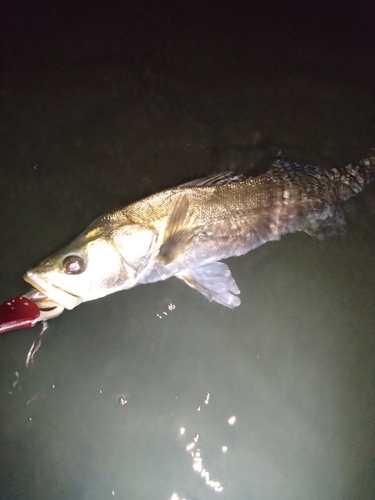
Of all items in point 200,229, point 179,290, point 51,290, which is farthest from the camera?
point 179,290

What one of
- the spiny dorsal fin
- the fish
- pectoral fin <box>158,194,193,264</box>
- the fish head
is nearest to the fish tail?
the fish

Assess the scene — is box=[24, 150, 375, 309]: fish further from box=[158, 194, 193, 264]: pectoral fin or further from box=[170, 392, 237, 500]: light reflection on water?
box=[170, 392, 237, 500]: light reflection on water

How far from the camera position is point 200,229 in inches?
87.8

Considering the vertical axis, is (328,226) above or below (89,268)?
below

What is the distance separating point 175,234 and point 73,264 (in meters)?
0.50

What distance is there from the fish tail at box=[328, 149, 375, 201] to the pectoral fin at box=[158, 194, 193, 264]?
947 millimetres

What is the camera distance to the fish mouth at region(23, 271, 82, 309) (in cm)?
195

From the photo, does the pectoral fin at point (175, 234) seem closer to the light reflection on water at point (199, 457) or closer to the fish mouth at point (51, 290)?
the fish mouth at point (51, 290)

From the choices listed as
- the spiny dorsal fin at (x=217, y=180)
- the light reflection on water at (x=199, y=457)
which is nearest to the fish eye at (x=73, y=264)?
the spiny dorsal fin at (x=217, y=180)

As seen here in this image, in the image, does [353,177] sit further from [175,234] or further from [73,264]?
[73,264]

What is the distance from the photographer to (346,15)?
3.18 m

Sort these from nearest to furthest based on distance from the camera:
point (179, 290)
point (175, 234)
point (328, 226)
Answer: point (175, 234), point (179, 290), point (328, 226)

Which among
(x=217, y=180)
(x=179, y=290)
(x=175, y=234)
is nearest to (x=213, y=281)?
(x=179, y=290)

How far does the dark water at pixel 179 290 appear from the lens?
223 cm
